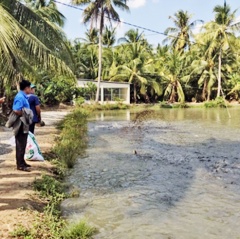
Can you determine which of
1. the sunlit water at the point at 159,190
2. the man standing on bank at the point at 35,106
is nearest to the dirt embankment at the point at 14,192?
the sunlit water at the point at 159,190

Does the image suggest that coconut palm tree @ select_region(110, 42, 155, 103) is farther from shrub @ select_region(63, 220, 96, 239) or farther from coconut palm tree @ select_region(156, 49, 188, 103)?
shrub @ select_region(63, 220, 96, 239)

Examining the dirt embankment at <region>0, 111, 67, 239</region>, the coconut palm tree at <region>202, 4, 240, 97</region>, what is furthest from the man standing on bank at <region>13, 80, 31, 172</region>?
the coconut palm tree at <region>202, 4, 240, 97</region>

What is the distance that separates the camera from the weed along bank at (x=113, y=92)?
3374 centimetres

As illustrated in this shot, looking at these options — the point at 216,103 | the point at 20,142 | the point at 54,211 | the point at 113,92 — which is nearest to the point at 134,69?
the point at 113,92

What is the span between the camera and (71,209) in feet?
17.7

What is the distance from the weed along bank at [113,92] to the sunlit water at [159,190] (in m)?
21.7

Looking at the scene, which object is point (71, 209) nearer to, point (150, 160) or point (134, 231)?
point (134, 231)

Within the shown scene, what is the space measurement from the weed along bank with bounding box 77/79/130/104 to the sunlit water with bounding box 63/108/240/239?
2174 cm

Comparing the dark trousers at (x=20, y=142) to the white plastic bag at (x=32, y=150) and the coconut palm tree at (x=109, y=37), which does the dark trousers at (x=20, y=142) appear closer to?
the white plastic bag at (x=32, y=150)

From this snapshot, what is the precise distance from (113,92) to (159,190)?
93.8ft

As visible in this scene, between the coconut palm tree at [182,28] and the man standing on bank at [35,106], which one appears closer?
the man standing on bank at [35,106]

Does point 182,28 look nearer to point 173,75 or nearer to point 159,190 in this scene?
point 173,75

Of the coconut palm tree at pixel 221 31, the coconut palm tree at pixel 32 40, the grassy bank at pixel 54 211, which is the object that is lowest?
the grassy bank at pixel 54 211

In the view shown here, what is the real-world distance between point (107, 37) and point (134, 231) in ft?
129
